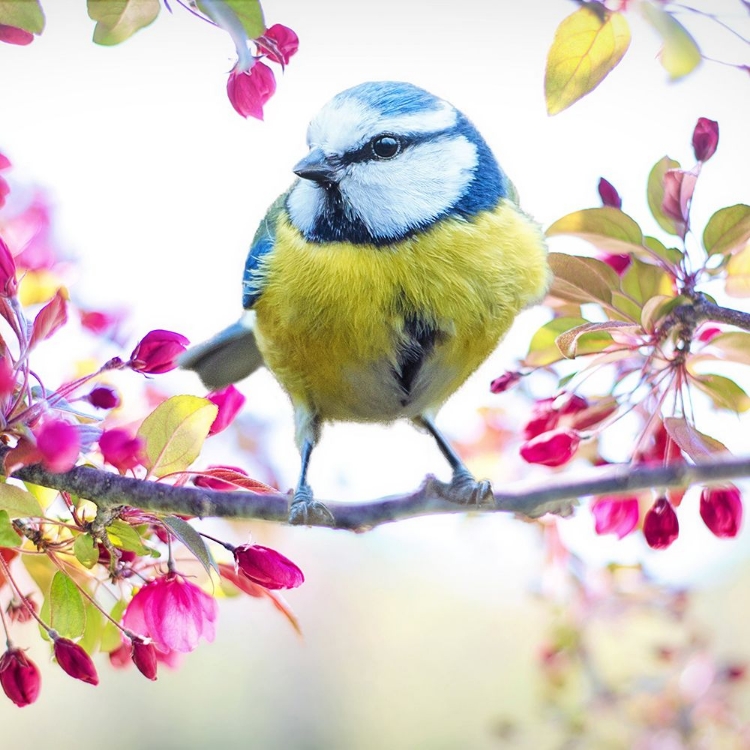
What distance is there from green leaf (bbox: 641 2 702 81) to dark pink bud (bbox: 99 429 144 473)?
0.45 meters

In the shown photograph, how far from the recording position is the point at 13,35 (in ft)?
2.11

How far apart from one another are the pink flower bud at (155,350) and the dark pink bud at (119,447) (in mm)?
62

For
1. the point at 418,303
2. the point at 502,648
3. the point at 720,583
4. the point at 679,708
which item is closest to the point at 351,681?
the point at 502,648

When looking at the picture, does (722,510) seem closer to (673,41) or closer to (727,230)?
(727,230)

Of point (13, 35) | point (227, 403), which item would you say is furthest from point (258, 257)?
point (13, 35)

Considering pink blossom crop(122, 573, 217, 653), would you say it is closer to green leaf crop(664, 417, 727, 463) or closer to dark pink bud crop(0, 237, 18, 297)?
dark pink bud crop(0, 237, 18, 297)

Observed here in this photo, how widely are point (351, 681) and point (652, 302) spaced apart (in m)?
4.47

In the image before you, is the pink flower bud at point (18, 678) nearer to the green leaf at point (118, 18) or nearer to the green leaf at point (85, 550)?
the green leaf at point (85, 550)

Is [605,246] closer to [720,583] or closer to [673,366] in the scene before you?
[673,366]

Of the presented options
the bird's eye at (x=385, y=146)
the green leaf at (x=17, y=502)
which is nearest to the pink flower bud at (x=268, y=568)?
the green leaf at (x=17, y=502)

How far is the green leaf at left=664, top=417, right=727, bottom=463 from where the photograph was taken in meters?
0.67

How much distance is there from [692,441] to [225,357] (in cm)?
55

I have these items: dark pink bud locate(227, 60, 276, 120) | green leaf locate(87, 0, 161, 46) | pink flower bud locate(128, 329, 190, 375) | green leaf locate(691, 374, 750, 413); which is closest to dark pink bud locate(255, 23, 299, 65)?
dark pink bud locate(227, 60, 276, 120)

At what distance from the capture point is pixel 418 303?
0.87 metres
